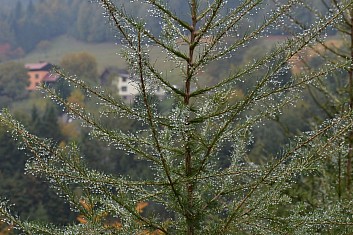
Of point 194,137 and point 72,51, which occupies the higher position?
point 72,51

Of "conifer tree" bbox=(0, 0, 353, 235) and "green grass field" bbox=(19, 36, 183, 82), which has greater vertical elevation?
"green grass field" bbox=(19, 36, 183, 82)

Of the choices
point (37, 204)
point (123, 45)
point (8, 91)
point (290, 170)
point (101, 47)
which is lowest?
point (290, 170)

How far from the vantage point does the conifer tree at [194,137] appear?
8.17 ft

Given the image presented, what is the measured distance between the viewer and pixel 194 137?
2684mm

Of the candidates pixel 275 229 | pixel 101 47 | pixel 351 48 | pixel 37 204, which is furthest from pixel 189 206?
pixel 101 47

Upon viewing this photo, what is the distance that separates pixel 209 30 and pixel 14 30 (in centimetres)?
8548

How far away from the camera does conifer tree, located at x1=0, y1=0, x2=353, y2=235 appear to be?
8.17ft

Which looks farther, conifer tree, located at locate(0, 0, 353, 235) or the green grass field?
the green grass field

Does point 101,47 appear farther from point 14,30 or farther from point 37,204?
point 37,204

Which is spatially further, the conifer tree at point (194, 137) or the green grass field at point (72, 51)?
the green grass field at point (72, 51)

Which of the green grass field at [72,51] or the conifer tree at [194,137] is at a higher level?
the green grass field at [72,51]

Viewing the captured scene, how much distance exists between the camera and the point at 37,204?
22.4 meters

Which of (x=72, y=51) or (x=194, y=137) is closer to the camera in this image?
(x=194, y=137)

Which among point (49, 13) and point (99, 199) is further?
point (49, 13)
